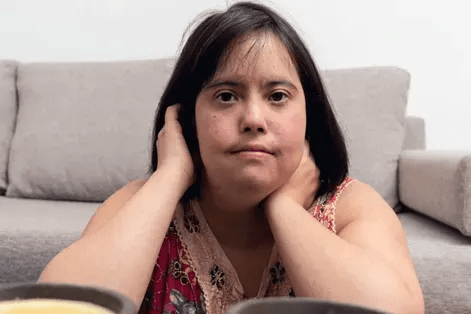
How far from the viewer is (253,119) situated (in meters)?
0.67

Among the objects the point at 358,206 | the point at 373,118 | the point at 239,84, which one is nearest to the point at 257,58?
the point at 239,84

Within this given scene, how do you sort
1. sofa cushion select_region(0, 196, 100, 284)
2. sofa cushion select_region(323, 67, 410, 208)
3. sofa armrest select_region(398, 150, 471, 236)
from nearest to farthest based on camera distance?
sofa armrest select_region(398, 150, 471, 236) → sofa cushion select_region(0, 196, 100, 284) → sofa cushion select_region(323, 67, 410, 208)

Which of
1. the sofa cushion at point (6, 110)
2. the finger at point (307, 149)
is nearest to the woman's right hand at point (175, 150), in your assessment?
the finger at point (307, 149)

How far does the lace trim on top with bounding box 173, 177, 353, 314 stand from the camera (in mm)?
841

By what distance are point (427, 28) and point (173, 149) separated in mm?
1647

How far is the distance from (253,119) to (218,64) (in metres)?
0.16

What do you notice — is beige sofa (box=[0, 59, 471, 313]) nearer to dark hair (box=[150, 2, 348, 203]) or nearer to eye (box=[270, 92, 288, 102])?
dark hair (box=[150, 2, 348, 203])

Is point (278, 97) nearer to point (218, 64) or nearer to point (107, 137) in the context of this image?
point (218, 64)

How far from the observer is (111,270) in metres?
0.61

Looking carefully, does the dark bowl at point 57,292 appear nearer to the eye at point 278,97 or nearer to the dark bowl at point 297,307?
the dark bowl at point 297,307

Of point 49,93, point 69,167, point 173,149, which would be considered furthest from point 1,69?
point 173,149

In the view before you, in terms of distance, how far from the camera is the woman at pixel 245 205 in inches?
23.6

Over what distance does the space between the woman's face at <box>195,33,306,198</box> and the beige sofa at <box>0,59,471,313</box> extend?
28.0 inches

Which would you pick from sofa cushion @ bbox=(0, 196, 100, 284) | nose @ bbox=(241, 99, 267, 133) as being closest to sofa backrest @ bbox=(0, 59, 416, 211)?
sofa cushion @ bbox=(0, 196, 100, 284)
